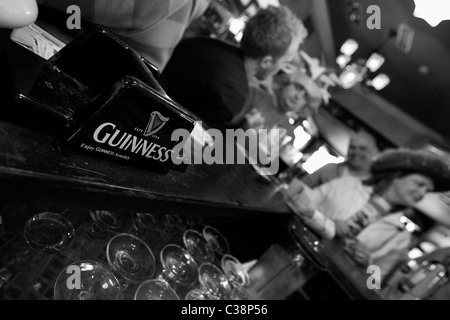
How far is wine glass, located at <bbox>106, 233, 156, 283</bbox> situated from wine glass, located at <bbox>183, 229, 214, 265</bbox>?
30cm

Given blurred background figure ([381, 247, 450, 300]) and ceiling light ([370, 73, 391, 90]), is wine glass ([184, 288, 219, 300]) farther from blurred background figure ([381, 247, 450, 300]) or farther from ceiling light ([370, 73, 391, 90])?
ceiling light ([370, 73, 391, 90])

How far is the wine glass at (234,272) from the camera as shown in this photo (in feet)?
4.98

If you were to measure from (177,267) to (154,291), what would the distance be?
211 mm

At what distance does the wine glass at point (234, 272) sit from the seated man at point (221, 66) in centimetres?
96

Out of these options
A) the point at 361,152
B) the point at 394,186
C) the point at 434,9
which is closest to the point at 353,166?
the point at 361,152

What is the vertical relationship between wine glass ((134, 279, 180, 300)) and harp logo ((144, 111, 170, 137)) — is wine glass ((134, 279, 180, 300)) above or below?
below

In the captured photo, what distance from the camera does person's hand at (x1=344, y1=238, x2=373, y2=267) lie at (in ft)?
8.58

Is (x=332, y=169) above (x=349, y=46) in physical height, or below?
below

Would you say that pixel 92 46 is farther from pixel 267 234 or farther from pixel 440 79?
pixel 440 79

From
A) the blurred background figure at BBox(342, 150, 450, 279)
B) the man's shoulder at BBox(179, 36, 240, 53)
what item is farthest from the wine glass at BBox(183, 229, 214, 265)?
the blurred background figure at BBox(342, 150, 450, 279)

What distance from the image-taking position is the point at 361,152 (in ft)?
13.6

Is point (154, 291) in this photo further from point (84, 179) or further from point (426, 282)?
point (426, 282)

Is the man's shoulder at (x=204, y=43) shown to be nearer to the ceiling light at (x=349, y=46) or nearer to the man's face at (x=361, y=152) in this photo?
the man's face at (x=361, y=152)

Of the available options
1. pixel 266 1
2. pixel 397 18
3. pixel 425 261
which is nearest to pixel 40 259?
pixel 425 261
